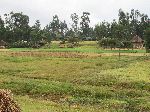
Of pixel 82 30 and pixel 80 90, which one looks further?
pixel 82 30

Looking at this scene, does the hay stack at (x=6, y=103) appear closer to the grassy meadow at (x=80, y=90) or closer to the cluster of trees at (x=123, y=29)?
the grassy meadow at (x=80, y=90)

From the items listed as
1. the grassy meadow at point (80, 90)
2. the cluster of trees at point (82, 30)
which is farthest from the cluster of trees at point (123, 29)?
the grassy meadow at point (80, 90)

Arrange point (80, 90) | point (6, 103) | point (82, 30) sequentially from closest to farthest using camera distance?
1. point (6, 103)
2. point (80, 90)
3. point (82, 30)

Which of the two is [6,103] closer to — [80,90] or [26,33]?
[80,90]

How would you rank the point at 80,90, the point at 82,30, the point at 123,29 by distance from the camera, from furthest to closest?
the point at 82,30, the point at 123,29, the point at 80,90

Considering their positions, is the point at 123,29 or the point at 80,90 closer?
the point at 80,90

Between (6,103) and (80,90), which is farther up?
(6,103)

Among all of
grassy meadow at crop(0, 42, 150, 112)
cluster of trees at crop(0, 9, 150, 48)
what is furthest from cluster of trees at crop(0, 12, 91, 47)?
grassy meadow at crop(0, 42, 150, 112)

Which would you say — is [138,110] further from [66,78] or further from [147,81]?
[66,78]

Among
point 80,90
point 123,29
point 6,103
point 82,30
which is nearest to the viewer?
point 6,103

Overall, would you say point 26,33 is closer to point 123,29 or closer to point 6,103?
point 123,29

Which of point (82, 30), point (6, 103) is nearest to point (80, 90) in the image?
point (6, 103)

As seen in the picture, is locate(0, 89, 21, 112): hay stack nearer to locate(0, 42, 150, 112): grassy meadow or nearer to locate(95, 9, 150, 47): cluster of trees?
locate(0, 42, 150, 112): grassy meadow

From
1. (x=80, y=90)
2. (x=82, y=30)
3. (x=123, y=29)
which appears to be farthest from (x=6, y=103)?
(x=82, y=30)
